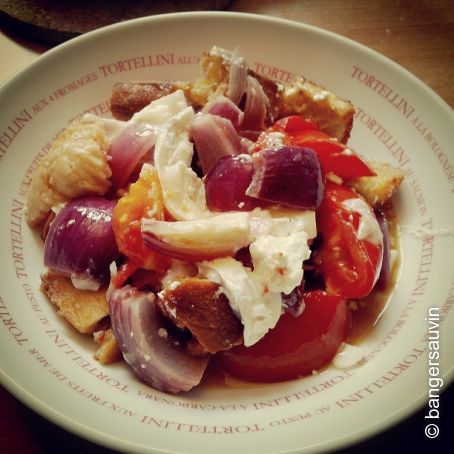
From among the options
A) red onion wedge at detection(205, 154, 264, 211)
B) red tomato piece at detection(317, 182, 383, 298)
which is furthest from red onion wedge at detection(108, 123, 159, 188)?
red tomato piece at detection(317, 182, 383, 298)

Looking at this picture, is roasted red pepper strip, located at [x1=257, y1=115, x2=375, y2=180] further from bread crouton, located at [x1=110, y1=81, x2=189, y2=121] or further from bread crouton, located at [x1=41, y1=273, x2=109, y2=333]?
bread crouton, located at [x1=41, y1=273, x2=109, y2=333]

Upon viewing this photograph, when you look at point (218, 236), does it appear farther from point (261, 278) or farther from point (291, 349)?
point (291, 349)

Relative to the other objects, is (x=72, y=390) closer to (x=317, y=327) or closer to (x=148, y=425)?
(x=148, y=425)

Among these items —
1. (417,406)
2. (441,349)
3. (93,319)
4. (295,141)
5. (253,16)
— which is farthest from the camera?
(253,16)

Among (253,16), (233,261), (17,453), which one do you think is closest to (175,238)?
(233,261)
